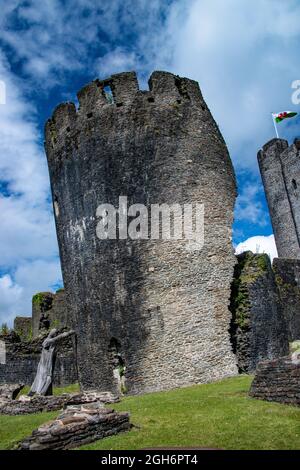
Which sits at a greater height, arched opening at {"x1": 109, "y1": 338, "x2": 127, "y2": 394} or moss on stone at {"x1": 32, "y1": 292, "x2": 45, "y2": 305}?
moss on stone at {"x1": 32, "y1": 292, "x2": 45, "y2": 305}

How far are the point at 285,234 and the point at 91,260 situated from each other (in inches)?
1114

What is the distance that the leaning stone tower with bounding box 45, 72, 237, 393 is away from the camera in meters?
15.0

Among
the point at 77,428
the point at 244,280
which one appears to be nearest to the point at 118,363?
the point at 244,280

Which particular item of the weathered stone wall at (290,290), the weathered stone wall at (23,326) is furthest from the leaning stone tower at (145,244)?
the weathered stone wall at (23,326)

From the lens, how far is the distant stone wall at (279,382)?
9.21m

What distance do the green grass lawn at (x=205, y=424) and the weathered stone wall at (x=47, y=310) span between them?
14967 millimetres

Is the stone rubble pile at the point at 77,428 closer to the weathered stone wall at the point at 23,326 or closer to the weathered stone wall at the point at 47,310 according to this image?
the weathered stone wall at the point at 47,310

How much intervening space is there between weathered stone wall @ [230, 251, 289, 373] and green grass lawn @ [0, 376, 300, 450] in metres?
3.64

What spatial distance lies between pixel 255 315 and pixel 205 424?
8322 mm

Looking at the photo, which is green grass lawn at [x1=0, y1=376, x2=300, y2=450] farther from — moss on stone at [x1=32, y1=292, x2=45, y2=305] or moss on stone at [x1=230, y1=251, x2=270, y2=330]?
moss on stone at [x1=32, y1=292, x2=45, y2=305]

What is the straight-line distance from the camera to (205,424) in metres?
8.14

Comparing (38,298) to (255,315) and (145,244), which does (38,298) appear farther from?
(255,315)

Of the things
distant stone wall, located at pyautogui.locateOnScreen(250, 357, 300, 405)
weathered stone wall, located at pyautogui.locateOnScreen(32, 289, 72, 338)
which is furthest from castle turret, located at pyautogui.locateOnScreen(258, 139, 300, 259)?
distant stone wall, located at pyautogui.locateOnScreen(250, 357, 300, 405)
